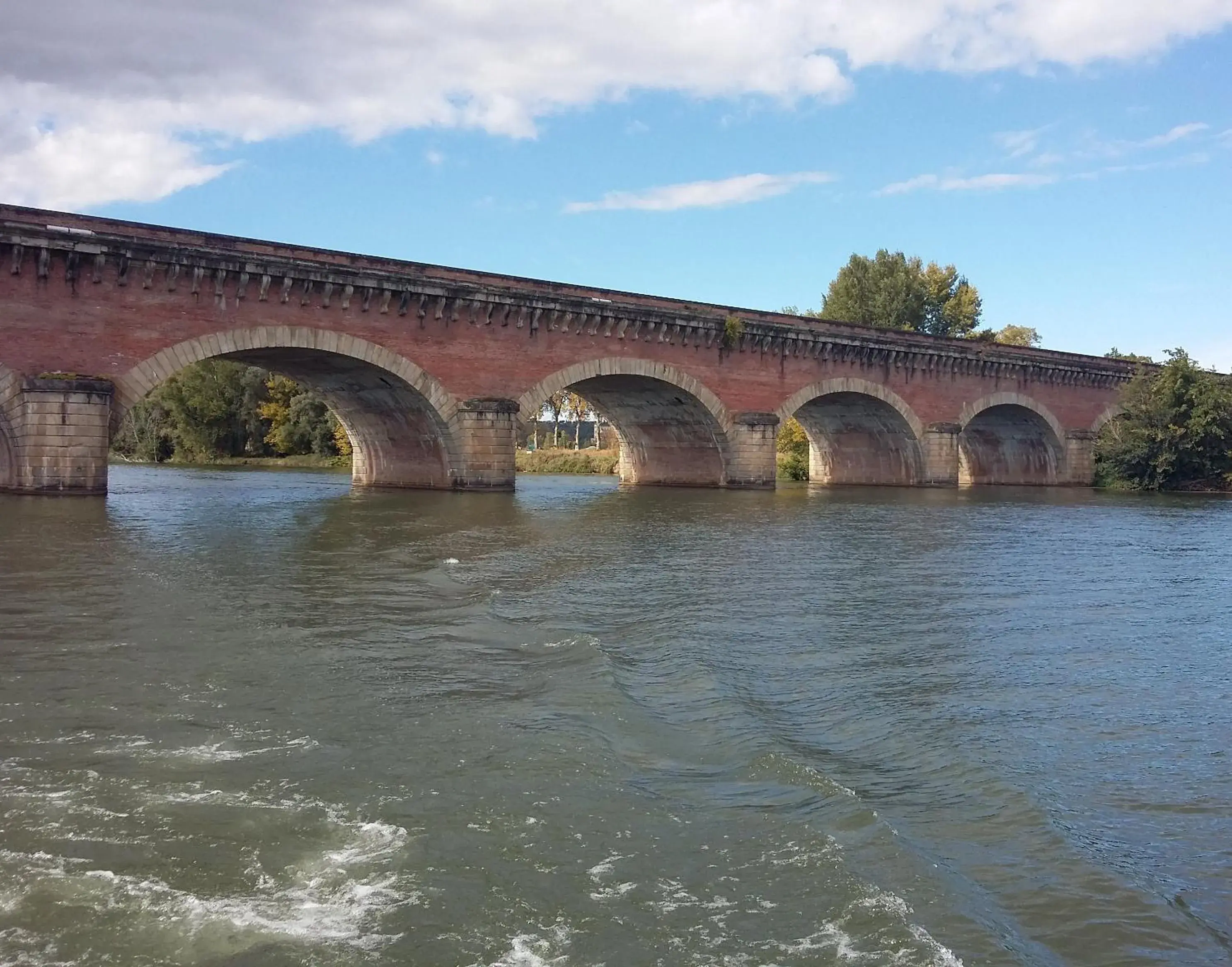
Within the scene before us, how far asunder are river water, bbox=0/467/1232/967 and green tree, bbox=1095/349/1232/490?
35884 mm

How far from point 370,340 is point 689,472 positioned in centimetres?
1724

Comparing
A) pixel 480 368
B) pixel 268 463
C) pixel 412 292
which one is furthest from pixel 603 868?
pixel 268 463

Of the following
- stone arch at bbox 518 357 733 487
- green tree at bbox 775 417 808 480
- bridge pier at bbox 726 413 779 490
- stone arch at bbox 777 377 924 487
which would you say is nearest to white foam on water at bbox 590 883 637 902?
stone arch at bbox 518 357 733 487

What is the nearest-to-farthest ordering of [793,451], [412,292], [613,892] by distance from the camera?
[613,892]
[412,292]
[793,451]

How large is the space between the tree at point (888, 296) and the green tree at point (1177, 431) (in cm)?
3083

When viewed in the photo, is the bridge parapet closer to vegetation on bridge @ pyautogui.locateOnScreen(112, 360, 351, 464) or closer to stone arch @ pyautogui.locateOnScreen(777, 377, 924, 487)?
stone arch @ pyautogui.locateOnScreen(777, 377, 924, 487)

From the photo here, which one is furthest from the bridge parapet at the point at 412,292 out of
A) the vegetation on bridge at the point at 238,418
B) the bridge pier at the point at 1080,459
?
the vegetation on bridge at the point at 238,418

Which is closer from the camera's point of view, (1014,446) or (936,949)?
(936,949)

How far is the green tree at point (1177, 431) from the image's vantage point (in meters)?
47.6

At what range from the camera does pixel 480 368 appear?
35219 millimetres

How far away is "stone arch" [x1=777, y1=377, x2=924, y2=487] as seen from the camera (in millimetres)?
46938

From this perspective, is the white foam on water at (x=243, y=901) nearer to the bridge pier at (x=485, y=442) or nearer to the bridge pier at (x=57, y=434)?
the bridge pier at (x=57, y=434)

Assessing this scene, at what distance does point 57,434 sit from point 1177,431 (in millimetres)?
42056

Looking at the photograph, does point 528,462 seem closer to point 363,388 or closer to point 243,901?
point 363,388
